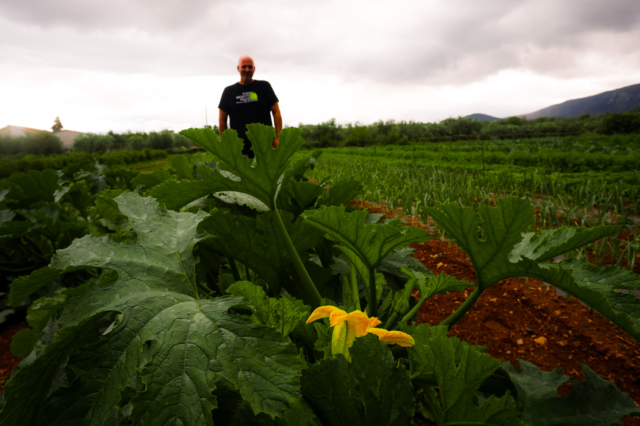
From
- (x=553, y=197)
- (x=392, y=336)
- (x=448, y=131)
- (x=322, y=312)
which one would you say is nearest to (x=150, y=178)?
(x=322, y=312)

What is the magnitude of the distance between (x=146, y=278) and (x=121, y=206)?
0.29 m

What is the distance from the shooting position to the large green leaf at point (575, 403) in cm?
80

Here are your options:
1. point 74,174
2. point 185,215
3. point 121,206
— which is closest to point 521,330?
point 185,215

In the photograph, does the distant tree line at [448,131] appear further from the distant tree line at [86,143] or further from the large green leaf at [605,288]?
the large green leaf at [605,288]

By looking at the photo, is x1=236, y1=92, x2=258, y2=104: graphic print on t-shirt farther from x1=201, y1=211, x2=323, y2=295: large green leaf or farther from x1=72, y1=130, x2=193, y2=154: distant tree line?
x1=72, y1=130, x2=193, y2=154: distant tree line

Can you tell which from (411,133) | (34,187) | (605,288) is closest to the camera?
(605,288)

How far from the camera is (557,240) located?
88 cm

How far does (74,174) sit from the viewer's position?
13.0 ft

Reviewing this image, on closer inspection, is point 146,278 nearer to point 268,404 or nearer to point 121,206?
point 121,206

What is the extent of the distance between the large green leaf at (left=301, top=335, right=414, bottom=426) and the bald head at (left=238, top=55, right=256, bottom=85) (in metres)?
5.03

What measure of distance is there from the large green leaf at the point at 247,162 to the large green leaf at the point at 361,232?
9.8 inches

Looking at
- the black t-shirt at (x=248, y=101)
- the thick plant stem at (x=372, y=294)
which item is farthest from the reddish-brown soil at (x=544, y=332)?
the black t-shirt at (x=248, y=101)

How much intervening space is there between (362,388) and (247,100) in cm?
497

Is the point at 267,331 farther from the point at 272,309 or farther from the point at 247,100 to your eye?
the point at 247,100
